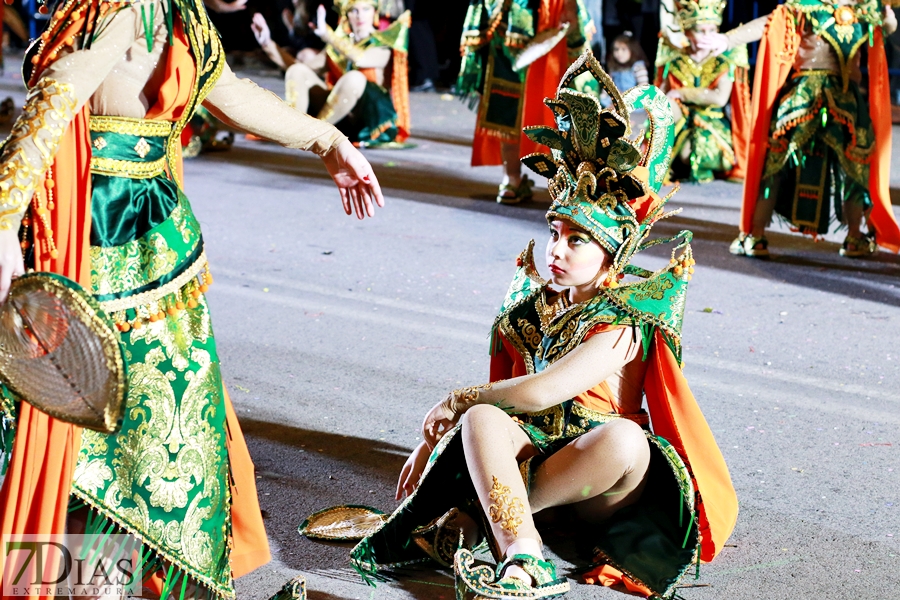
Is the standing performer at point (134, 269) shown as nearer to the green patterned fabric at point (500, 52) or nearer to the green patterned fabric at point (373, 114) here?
the green patterned fabric at point (500, 52)

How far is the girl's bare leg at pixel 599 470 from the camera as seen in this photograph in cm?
220

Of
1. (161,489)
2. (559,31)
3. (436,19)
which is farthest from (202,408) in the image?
(436,19)

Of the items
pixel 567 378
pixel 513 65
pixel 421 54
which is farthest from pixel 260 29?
pixel 567 378

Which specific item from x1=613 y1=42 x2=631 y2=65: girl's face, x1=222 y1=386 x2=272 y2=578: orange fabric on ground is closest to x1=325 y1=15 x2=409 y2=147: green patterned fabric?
x1=613 y1=42 x2=631 y2=65: girl's face

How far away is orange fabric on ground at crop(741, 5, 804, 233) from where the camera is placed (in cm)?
467

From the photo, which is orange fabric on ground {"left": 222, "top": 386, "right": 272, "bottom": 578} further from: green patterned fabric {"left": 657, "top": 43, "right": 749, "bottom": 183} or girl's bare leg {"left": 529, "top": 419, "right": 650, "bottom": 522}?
green patterned fabric {"left": 657, "top": 43, "right": 749, "bottom": 183}

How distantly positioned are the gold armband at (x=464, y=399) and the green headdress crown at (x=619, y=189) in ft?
1.03

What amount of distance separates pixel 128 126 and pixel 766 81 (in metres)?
3.56

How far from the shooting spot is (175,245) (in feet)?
5.98

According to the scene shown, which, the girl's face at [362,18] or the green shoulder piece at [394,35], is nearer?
the girl's face at [362,18]

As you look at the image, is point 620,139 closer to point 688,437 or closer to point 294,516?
point 688,437

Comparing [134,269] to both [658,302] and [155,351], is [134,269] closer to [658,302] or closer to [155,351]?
[155,351]

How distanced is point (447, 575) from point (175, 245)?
0.91 metres

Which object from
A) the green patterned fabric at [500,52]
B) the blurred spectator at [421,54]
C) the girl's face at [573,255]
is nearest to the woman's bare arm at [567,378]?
the girl's face at [573,255]
